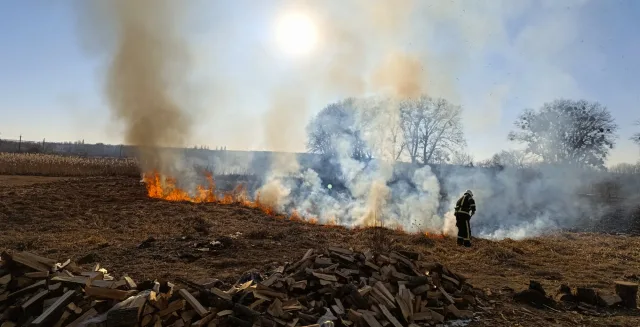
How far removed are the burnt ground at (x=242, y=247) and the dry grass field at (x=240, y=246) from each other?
0.02 meters

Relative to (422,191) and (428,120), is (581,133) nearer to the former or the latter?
(428,120)

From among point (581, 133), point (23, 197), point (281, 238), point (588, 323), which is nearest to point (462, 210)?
point (281, 238)

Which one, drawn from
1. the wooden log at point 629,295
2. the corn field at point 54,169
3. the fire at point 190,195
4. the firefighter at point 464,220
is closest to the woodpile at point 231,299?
the wooden log at point 629,295

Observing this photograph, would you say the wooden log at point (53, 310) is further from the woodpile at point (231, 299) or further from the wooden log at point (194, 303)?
the wooden log at point (194, 303)

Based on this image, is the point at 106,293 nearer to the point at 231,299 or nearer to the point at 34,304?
the point at 34,304

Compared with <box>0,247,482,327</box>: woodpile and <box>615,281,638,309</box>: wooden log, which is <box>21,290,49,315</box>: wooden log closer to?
<box>0,247,482,327</box>: woodpile

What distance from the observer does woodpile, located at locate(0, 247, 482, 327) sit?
4.68m

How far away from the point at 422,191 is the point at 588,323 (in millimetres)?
13372

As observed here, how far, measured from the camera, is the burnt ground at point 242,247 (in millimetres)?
7711

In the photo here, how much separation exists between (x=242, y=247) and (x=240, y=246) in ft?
0.23

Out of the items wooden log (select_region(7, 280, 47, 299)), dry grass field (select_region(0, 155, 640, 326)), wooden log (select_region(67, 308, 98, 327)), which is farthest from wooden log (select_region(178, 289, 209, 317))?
dry grass field (select_region(0, 155, 640, 326))

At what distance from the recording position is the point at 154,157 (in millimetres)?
20734

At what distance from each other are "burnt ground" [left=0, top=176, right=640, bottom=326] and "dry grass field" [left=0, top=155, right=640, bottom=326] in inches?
0.9

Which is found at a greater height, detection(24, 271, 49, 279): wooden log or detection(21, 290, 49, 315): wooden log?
detection(24, 271, 49, 279): wooden log
